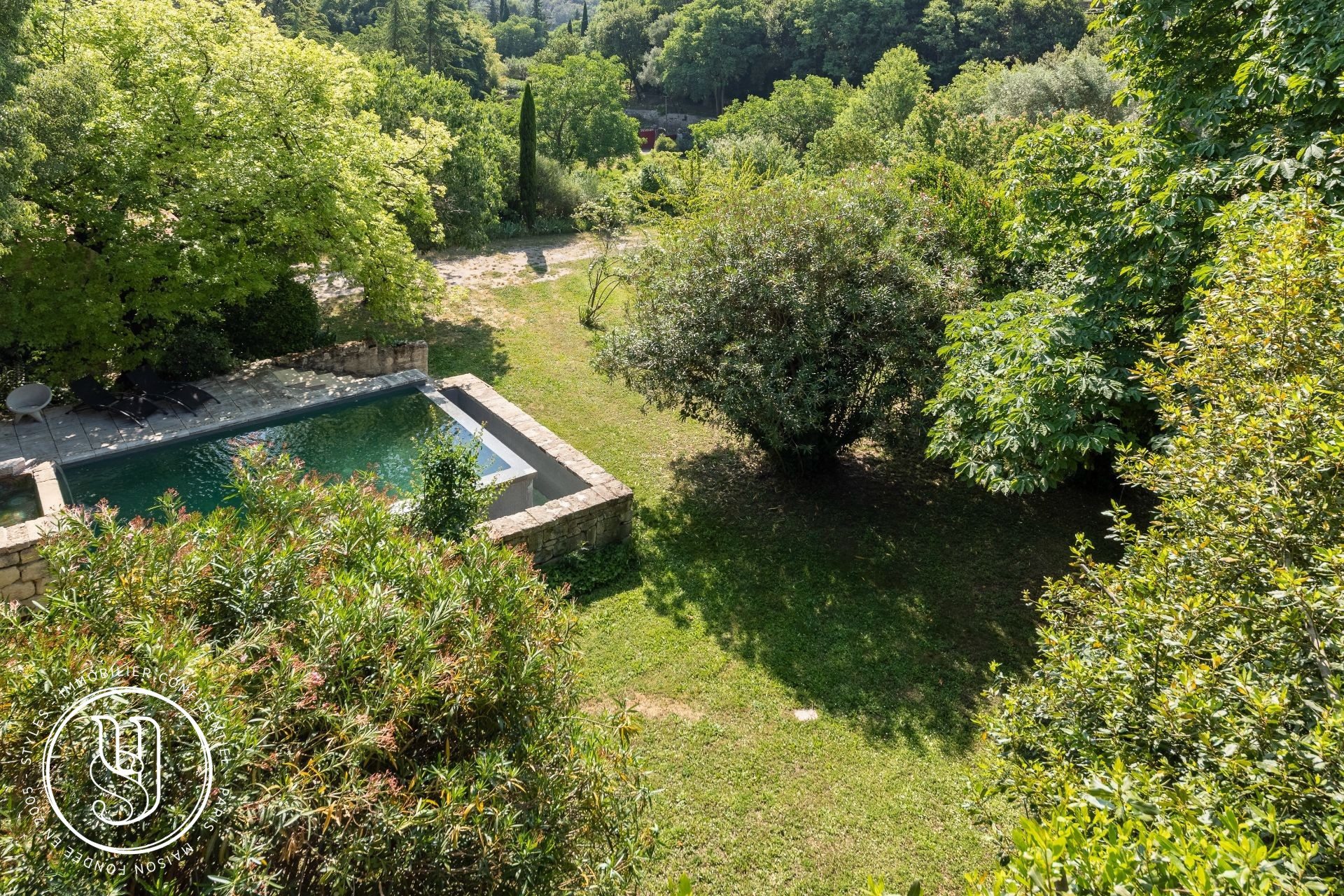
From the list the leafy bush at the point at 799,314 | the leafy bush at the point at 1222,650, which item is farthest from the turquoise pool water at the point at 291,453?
the leafy bush at the point at 1222,650

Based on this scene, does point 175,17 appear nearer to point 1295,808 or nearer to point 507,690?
point 507,690

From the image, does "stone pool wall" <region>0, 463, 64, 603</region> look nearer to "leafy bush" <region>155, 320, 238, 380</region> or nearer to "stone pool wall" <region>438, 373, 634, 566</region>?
"stone pool wall" <region>438, 373, 634, 566</region>

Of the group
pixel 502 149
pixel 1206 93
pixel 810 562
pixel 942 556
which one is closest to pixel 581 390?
pixel 810 562

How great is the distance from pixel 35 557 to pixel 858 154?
24203 millimetres

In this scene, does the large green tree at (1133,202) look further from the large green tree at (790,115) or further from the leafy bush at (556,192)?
the large green tree at (790,115)

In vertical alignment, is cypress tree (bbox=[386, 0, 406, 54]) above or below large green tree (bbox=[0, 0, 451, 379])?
above

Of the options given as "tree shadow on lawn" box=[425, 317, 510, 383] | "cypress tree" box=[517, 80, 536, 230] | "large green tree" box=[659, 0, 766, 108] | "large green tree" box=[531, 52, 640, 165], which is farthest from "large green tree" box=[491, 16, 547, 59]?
"tree shadow on lawn" box=[425, 317, 510, 383]

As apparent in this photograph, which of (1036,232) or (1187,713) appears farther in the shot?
(1036,232)

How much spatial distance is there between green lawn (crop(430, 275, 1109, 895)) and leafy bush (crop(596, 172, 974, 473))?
66.0 inches

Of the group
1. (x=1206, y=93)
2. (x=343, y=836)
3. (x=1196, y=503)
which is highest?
(x=1206, y=93)

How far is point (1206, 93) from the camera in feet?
28.5

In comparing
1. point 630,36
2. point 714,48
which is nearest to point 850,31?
point 714,48

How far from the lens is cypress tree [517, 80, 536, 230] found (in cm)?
2798

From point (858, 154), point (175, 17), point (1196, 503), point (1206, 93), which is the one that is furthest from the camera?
point (858, 154)
